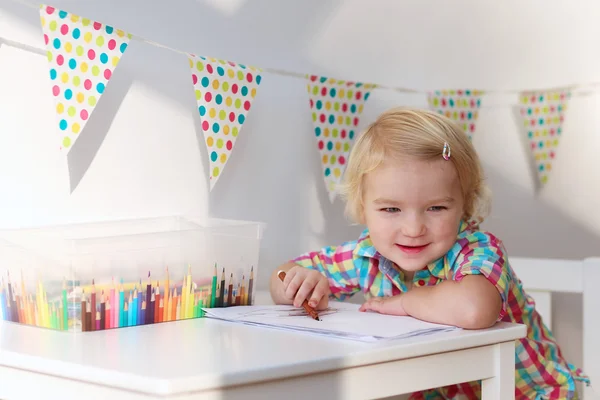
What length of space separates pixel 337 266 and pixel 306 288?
180mm

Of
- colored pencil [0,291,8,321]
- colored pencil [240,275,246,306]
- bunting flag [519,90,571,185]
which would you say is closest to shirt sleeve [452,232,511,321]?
colored pencil [240,275,246,306]

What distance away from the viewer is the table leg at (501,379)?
3.76 ft

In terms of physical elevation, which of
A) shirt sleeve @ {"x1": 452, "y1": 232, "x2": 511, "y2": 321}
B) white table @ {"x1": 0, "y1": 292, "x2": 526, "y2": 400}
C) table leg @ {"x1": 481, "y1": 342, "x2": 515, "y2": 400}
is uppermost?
shirt sleeve @ {"x1": 452, "y1": 232, "x2": 511, "y2": 321}

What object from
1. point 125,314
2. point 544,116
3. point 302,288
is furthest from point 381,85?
point 125,314

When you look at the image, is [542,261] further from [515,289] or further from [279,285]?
[279,285]

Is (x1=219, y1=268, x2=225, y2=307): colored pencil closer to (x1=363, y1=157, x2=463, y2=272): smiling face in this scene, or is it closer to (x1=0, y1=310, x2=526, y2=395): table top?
(x1=0, y1=310, x2=526, y2=395): table top

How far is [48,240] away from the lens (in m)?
1.15

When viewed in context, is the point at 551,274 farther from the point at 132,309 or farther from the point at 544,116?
the point at 132,309

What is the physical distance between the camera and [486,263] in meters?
1.27

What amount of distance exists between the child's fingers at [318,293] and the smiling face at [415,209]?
0.41 feet

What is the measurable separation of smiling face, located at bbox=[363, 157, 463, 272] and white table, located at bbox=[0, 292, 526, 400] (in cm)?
21

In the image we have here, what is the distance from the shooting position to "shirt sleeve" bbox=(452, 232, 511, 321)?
1246mm

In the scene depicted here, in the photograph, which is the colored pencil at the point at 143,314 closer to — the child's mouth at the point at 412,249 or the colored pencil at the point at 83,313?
the colored pencil at the point at 83,313

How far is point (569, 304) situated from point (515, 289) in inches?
33.2
